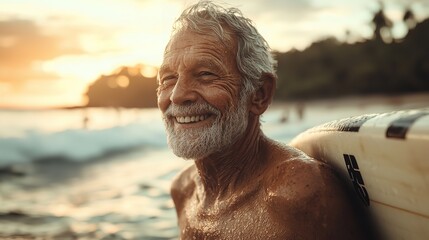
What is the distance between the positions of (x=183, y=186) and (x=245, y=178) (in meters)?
0.72

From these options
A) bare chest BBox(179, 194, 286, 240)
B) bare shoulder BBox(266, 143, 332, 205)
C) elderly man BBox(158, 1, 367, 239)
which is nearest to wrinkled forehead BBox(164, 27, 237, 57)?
elderly man BBox(158, 1, 367, 239)

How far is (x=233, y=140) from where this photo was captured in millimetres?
2521

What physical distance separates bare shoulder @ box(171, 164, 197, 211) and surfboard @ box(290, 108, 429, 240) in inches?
40.3

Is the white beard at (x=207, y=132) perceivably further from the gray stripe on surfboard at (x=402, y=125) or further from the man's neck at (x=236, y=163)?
the gray stripe on surfboard at (x=402, y=125)

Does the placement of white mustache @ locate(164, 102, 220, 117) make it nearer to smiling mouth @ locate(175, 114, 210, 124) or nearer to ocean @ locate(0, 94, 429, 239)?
smiling mouth @ locate(175, 114, 210, 124)

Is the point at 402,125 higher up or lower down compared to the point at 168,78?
lower down

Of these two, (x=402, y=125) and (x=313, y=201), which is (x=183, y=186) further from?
(x=402, y=125)

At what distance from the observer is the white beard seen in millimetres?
2416

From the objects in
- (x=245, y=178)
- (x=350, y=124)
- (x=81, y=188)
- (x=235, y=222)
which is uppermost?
(x=350, y=124)

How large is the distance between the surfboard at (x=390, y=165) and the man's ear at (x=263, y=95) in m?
0.41

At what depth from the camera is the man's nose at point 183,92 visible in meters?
2.38

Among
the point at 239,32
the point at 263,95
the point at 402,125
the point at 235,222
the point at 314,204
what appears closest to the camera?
the point at 402,125

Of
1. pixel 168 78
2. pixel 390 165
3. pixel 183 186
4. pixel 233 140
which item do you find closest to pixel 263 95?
pixel 233 140

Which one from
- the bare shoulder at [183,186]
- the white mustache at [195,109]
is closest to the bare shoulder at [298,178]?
the white mustache at [195,109]
